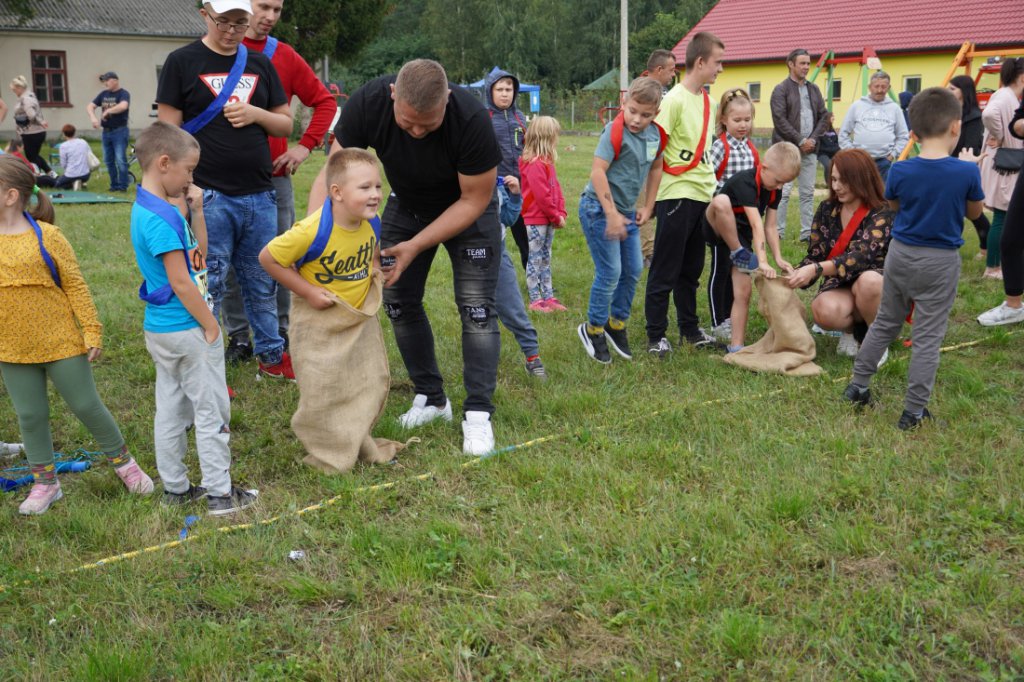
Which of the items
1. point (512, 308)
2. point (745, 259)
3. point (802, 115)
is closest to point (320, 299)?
point (512, 308)

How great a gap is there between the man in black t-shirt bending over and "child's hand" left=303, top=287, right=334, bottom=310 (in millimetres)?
391

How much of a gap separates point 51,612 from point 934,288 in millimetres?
4282

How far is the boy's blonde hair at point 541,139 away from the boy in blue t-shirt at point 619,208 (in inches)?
74.9

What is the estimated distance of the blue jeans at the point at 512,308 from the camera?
5.67 m

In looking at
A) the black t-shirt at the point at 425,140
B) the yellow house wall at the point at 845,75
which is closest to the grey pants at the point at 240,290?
the black t-shirt at the point at 425,140

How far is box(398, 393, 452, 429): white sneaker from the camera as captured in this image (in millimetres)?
4918

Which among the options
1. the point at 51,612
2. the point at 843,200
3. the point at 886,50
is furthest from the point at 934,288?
the point at 886,50

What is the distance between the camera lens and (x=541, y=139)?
8055 millimetres

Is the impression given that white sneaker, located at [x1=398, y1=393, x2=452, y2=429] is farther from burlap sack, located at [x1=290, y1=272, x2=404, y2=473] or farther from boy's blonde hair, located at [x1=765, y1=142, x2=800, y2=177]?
boy's blonde hair, located at [x1=765, y1=142, x2=800, y2=177]

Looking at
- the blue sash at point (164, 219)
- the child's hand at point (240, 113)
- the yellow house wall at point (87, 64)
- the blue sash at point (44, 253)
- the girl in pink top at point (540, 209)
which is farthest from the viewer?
the yellow house wall at point (87, 64)

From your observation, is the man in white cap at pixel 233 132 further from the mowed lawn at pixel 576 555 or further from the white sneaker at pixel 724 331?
the white sneaker at pixel 724 331

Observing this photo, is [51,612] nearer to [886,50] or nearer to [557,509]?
[557,509]

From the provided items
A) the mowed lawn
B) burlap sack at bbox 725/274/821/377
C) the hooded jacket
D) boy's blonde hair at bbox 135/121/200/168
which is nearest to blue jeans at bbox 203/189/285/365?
the mowed lawn

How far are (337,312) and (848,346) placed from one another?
3703 mm
